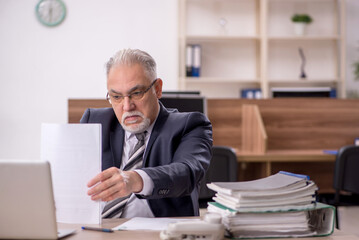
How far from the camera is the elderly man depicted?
66.4 inches

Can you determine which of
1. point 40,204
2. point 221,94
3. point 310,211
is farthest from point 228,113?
point 40,204

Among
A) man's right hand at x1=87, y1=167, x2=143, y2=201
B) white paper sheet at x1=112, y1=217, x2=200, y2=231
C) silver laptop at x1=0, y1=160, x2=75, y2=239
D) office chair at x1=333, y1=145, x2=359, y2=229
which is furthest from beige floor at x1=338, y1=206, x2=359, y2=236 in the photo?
silver laptop at x1=0, y1=160, x2=75, y2=239

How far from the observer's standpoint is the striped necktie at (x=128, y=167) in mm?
1692

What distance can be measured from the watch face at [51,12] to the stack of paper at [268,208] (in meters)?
4.87

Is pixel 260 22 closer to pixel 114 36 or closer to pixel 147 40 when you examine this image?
pixel 147 40

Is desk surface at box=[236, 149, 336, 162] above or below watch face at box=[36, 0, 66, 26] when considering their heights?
below

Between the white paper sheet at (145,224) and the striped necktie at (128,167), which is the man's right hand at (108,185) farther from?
the striped necktie at (128,167)

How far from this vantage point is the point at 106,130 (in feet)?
5.95

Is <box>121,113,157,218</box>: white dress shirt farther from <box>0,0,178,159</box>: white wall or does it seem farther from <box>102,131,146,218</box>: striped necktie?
<box>0,0,178,159</box>: white wall

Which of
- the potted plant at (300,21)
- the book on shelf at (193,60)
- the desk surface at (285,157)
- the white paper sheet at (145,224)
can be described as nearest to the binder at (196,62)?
the book on shelf at (193,60)

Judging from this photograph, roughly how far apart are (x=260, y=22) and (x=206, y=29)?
64 centimetres

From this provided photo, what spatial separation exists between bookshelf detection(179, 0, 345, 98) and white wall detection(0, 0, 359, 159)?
0.42m

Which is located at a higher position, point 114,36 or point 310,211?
point 114,36

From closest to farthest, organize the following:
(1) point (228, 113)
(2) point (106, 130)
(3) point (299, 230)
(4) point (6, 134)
A: (3) point (299, 230), (2) point (106, 130), (1) point (228, 113), (4) point (6, 134)
